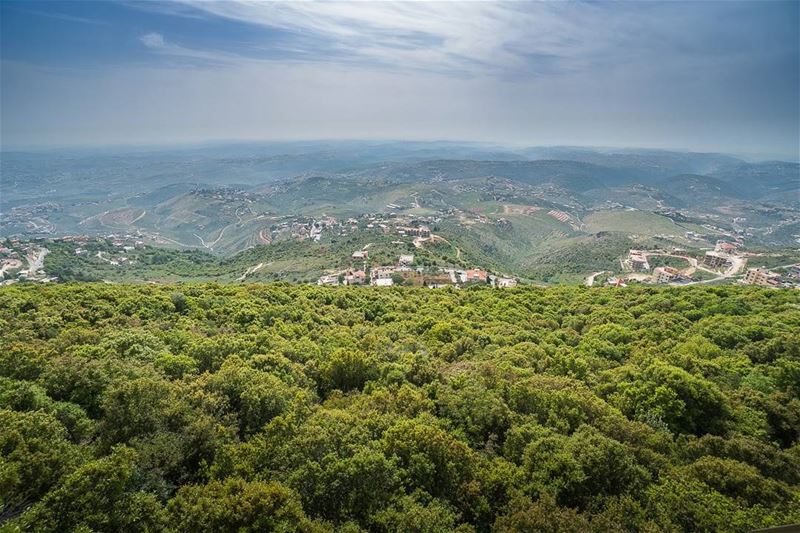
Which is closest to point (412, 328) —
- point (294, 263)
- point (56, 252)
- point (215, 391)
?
point (215, 391)

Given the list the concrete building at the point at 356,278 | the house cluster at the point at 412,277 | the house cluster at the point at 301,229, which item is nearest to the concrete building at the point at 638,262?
the house cluster at the point at 412,277

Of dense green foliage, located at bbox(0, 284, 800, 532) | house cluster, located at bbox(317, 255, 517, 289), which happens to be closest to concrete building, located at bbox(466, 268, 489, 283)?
house cluster, located at bbox(317, 255, 517, 289)

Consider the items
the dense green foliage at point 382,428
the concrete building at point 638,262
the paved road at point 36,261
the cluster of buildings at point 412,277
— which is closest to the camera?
the dense green foliage at point 382,428

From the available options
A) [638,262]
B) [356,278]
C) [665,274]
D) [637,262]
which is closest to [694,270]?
[665,274]

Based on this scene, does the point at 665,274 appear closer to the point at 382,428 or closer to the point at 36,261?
the point at 382,428

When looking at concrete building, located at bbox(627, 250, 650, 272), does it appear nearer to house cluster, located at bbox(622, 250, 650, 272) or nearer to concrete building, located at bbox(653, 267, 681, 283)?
house cluster, located at bbox(622, 250, 650, 272)

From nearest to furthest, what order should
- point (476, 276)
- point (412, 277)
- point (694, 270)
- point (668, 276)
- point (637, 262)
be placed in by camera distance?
point (412, 277) < point (476, 276) < point (668, 276) < point (694, 270) < point (637, 262)

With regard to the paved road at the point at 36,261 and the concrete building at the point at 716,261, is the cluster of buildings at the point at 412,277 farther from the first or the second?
the paved road at the point at 36,261

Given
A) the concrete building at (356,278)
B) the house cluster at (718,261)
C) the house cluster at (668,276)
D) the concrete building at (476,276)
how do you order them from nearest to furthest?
1. the concrete building at (356,278)
2. the concrete building at (476,276)
3. the house cluster at (668,276)
4. the house cluster at (718,261)
